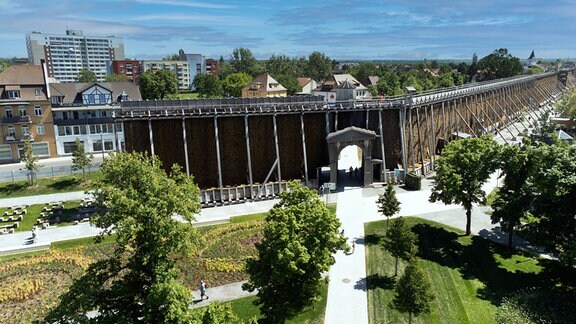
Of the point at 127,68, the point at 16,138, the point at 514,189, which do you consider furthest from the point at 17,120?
the point at 127,68

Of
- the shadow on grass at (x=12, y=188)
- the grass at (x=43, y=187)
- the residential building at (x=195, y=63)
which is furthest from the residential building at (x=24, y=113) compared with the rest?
the residential building at (x=195, y=63)

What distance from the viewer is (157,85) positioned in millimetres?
105250

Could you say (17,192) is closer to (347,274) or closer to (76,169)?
(76,169)

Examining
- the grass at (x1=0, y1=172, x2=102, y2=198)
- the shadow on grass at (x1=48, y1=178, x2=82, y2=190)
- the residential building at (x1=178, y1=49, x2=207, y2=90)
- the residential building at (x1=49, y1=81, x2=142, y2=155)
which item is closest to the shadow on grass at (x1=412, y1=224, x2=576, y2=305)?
the grass at (x1=0, y1=172, x2=102, y2=198)

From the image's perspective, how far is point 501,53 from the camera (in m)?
182

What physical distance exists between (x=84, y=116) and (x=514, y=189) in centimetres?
6378

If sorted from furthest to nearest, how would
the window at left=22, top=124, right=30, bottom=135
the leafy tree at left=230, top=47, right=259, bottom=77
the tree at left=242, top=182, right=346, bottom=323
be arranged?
the leafy tree at left=230, top=47, right=259, bottom=77, the window at left=22, top=124, right=30, bottom=135, the tree at left=242, top=182, right=346, bottom=323

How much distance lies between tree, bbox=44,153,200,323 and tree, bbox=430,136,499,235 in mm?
23490

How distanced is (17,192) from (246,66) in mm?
115982

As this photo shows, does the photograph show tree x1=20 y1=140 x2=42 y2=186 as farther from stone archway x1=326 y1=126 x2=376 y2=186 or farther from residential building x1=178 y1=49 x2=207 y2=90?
residential building x1=178 y1=49 x2=207 y2=90

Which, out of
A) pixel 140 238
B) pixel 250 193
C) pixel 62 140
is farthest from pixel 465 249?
pixel 62 140

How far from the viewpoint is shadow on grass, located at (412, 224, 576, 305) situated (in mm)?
28359

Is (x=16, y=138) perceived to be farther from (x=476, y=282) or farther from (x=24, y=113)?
(x=476, y=282)

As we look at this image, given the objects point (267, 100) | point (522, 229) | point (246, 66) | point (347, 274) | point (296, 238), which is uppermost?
point (246, 66)
